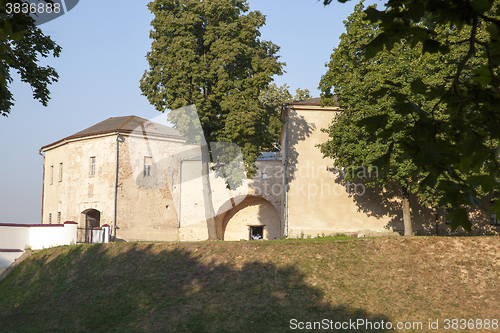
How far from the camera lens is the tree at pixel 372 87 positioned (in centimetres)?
1931

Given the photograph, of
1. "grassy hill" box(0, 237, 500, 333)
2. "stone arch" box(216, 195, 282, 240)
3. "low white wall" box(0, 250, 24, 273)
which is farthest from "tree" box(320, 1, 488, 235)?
"low white wall" box(0, 250, 24, 273)

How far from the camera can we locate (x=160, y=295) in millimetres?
14711

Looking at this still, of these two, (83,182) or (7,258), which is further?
(83,182)

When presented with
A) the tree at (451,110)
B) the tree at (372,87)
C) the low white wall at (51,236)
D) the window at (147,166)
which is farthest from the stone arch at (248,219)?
the tree at (451,110)

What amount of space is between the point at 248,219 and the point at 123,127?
10.9 meters

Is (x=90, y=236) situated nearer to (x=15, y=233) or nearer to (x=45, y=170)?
(x=15, y=233)

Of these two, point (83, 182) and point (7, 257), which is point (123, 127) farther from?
point (7, 257)

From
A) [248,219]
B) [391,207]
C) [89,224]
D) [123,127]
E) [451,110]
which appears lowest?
[89,224]

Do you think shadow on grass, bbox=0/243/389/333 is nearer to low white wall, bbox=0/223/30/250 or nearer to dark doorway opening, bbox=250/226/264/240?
low white wall, bbox=0/223/30/250

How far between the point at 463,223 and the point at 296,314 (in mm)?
10395

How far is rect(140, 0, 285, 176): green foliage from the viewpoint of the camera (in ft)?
72.7

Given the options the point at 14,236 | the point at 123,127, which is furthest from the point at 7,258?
the point at 123,127

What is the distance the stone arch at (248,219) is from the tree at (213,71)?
861 cm

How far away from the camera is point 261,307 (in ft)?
43.6
